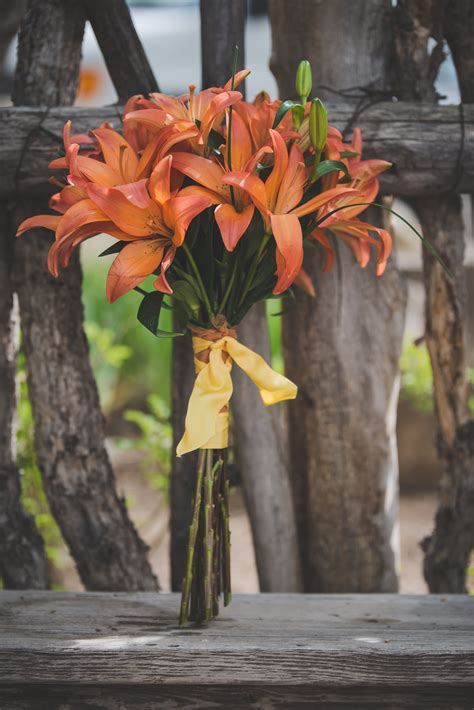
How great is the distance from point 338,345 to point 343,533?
0.36m

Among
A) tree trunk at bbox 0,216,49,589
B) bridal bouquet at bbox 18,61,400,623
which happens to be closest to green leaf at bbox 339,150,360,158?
bridal bouquet at bbox 18,61,400,623

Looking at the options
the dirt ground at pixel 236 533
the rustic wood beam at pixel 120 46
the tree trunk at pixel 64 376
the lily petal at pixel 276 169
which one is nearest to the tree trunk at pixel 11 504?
the tree trunk at pixel 64 376

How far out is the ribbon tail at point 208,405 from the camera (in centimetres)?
95

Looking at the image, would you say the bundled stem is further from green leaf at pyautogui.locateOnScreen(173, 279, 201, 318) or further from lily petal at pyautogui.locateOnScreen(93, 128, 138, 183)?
lily petal at pyautogui.locateOnScreen(93, 128, 138, 183)

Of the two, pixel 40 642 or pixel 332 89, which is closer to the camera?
pixel 40 642

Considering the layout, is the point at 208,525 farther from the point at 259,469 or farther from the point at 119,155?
the point at 119,155

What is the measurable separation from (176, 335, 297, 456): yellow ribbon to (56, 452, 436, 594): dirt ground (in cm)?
119

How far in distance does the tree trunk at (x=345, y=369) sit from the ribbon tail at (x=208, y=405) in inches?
15.7

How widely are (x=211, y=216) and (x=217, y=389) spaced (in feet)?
0.75

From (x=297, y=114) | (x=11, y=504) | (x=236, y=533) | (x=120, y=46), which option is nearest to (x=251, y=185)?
(x=297, y=114)

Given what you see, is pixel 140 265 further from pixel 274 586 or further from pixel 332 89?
pixel 274 586

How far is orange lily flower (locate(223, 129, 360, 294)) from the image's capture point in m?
0.83

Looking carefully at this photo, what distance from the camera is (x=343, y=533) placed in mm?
1353

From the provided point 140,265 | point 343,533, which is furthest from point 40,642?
point 343,533
